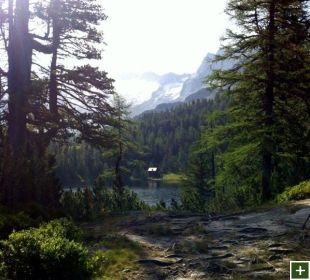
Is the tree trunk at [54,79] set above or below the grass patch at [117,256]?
above

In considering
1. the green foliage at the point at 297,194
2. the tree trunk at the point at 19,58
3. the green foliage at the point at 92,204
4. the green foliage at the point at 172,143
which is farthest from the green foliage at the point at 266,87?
the green foliage at the point at 172,143

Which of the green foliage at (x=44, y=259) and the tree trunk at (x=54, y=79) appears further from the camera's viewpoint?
the tree trunk at (x=54, y=79)

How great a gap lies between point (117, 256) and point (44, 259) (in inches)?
108

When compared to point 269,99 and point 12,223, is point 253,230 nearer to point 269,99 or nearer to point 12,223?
point 12,223

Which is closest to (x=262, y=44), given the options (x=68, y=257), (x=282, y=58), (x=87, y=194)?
(x=282, y=58)

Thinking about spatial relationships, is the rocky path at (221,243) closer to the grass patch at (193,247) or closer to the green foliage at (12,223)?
the grass patch at (193,247)

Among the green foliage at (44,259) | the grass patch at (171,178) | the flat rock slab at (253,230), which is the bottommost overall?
the grass patch at (171,178)

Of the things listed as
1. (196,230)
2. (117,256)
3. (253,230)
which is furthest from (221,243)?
(117,256)

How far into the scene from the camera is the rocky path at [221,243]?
8062 millimetres

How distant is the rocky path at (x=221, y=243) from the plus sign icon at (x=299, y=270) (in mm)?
141

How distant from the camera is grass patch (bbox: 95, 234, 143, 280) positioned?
805cm

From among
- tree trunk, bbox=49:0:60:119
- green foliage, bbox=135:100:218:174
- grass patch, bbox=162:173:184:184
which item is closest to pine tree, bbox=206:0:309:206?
tree trunk, bbox=49:0:60:119

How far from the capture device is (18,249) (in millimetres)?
6961

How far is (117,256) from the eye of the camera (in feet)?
30.2
